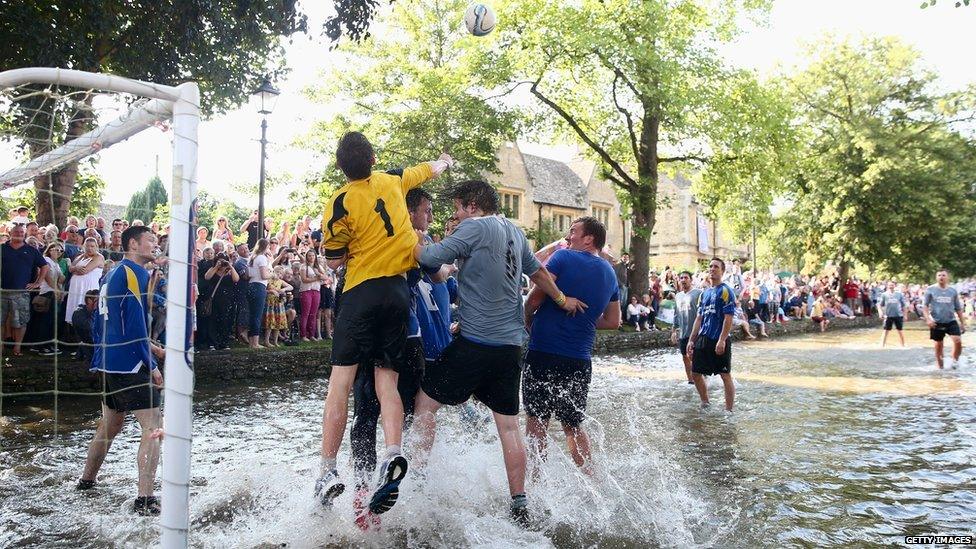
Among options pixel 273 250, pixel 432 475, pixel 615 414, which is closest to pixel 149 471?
pixel 432 475

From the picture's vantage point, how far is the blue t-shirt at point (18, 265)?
36.6ft

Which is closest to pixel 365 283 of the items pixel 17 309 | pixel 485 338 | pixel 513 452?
pixel 485 338

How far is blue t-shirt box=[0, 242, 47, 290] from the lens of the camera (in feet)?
36.6

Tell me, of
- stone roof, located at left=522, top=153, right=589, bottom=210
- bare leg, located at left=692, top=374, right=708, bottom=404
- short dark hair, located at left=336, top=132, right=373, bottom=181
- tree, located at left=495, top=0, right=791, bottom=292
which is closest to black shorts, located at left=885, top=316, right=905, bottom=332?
tree, located at left=495, top=0, right=791, bottom=292

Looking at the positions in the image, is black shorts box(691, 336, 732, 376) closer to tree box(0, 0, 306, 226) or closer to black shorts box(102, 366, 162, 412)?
black shorts box(102, 366, 162, 412)

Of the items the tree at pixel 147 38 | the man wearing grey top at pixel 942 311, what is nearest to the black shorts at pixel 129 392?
the tree at pixel 147 38

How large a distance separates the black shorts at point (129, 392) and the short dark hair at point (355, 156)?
2080mm

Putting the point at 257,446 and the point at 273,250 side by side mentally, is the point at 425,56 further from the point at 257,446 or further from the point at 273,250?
the point at 257,446

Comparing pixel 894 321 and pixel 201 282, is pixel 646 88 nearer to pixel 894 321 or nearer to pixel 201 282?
pixel 894 321

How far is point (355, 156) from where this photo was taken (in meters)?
4.82

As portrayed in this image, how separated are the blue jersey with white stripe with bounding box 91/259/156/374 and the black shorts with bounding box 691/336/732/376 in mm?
6941

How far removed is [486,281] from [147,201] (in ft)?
8.26

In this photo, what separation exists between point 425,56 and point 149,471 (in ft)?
110

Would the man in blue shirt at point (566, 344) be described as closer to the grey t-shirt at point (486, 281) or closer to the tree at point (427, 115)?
the grey t-shirt at point (486, 281)
